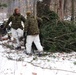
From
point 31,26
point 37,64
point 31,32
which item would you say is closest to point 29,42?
point 31,32

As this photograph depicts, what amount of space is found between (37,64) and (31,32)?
1.79 m

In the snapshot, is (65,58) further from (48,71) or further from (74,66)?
(48,71)

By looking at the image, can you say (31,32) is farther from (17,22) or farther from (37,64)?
(37,64)

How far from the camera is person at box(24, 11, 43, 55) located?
1112 centimetres

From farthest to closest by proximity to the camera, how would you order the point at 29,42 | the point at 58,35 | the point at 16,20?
1. the point at 16,20
2. the point at 58,35
3. the point at 29,42

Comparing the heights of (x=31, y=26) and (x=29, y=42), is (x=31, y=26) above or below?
above

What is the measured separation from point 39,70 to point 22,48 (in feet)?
13.7

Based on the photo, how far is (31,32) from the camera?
36.4 ft

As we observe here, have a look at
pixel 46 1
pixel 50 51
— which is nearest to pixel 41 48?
pixel 50 51

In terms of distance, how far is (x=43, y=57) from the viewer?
422 inches

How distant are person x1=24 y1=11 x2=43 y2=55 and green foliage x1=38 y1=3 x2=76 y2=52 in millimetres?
672

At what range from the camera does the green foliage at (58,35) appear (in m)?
11.6

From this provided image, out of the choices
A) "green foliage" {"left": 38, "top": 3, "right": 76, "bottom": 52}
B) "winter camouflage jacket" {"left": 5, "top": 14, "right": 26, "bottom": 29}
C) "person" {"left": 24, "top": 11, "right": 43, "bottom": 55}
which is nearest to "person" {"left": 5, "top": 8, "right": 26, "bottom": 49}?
"winter camouflage jacket" {"left": 5, "top": 14, "right": 26, "bottom": 29}

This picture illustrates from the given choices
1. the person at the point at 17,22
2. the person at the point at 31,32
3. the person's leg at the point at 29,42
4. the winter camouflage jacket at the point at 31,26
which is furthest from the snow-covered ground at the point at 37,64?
the person at the point at 17,22
